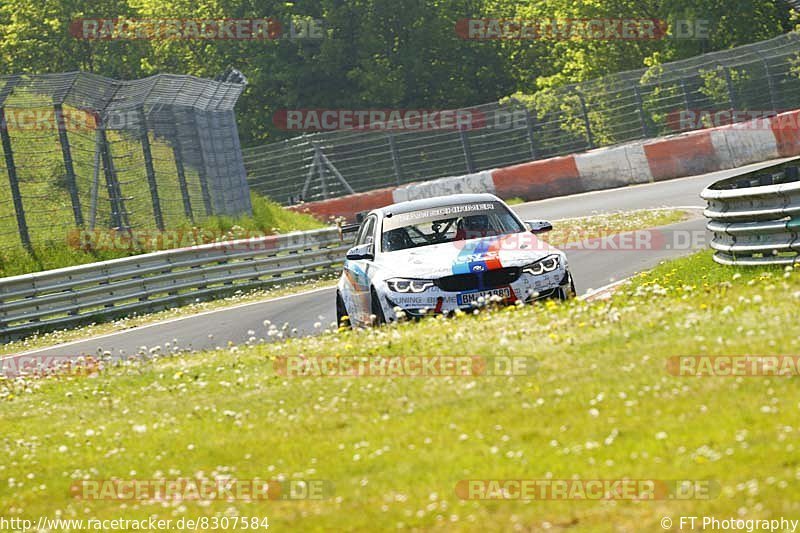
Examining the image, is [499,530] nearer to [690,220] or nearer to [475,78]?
[690,220]

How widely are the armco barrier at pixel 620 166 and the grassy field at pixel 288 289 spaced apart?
200 inches

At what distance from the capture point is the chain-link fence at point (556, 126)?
31984 mm

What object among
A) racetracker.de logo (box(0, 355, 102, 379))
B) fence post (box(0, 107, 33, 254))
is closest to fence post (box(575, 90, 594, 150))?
fence post (box(0, 107, 33, 254))

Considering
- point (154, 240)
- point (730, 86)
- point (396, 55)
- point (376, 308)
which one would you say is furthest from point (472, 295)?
point (396, 55)

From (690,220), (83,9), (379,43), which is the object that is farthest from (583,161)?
(83,9)

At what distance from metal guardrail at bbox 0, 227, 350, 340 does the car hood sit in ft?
29.9

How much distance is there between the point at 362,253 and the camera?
545 inches

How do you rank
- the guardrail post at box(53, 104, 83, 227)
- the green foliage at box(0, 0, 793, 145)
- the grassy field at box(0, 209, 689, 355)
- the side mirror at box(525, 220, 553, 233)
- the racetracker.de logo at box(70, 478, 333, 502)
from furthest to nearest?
the green foliage at box(0, 0, 793, 145) < the guardrail post at box(53, 104, 83, 227) < the grassy field at box(0, 209, 689, 355) < the side mirror at box(525, 220, 553, 233) < the racetracker.de logo at box(70, 478, 333, 502)

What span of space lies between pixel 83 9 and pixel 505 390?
54258 mm

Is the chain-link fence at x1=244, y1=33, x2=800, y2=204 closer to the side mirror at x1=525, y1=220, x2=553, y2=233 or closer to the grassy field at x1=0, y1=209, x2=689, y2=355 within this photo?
the grassy field at x1=0, y1=209, x2=689, y2=355

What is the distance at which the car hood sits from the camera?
12516 millimetres

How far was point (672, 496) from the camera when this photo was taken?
6023mm

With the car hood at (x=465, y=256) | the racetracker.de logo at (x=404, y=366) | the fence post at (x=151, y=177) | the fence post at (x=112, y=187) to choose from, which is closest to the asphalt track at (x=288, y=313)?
the car hood at (x=465, y=256)

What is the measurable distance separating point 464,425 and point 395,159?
26.9m
